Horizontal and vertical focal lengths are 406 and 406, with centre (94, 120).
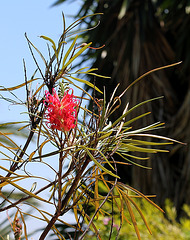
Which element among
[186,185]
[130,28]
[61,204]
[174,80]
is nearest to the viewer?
[61,204]

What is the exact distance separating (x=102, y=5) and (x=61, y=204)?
11.2 ft

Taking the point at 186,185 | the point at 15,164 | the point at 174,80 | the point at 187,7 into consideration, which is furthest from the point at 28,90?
the point at 174,80

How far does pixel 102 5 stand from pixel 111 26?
205 mm

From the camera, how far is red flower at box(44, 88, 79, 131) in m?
0.29

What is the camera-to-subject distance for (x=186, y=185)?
3129 millimetres

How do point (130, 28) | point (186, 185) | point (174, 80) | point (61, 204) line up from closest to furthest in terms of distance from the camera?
point (61, 204) < point (186, 185) < point (130, 28) < point (174, 80)

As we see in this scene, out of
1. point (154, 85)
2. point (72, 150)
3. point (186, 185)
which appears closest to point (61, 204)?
point (72, 150)

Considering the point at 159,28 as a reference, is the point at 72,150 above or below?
below

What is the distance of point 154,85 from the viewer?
3418 mm

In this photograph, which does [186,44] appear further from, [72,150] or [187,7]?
[72,150]

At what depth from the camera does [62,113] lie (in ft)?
0.95

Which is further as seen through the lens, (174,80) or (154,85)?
(174,80)

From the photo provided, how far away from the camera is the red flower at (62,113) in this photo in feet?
0.95

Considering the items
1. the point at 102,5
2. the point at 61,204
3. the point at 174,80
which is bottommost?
the point at 61,204
